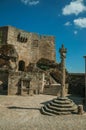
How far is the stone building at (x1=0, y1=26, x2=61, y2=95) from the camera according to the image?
83.7ft

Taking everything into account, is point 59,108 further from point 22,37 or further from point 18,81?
point 22,37

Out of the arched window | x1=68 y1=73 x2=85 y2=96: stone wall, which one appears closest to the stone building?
the arched window

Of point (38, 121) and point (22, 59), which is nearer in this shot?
point (38, 121)

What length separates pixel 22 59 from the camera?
41375 millimetres

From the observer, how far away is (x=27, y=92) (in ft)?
84.1

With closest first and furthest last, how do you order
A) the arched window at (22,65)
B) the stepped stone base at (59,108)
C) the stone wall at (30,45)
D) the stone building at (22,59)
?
the stepped stone base at (59,108) < the stone building at (22,59) < the stone wall at (30,45) < the arched window at (22,65)

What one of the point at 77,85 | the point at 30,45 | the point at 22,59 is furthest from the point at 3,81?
the point at 30,45

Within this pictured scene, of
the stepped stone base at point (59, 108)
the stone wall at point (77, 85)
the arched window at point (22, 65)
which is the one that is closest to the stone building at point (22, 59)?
the arched window at point (22, 65)

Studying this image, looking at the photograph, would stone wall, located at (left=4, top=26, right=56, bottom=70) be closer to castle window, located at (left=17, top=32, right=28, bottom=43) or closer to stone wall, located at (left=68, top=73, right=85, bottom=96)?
castle window, located at (left=17, top=32, right=28, bottom=43)

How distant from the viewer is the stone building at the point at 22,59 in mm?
25500

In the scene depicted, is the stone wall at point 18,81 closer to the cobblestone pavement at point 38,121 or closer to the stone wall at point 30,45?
the cobblestone pavement at point 38,121

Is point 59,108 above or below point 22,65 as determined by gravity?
below

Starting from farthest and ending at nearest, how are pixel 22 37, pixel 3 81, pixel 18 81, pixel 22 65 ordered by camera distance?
pixel 22 65 → pixel 22 37 → pixel 3 81 → pixel 18 81

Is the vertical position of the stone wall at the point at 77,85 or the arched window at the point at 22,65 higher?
the arched window at the point at 22,65
